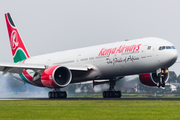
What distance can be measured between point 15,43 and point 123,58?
17036 millimetres

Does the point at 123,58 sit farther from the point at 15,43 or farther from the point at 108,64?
the point at 15,43

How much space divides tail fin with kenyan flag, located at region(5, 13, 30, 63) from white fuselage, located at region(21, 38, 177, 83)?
299 inches

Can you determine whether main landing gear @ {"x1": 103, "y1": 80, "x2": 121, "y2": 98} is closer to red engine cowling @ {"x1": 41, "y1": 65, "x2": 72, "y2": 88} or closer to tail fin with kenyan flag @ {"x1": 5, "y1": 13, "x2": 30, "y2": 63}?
red engine cowling @ {"x1": 41, "y1": 65, "x2": 72, "y2": 88}

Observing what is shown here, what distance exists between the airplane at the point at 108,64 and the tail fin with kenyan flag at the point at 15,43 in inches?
164

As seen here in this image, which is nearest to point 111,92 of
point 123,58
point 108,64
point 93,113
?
point 108,64

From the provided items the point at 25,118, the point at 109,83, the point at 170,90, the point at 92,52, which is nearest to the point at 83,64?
the point at 92,52

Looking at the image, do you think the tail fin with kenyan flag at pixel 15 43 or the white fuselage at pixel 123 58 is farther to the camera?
the tail fin with kenyan flag at pixel 15 43

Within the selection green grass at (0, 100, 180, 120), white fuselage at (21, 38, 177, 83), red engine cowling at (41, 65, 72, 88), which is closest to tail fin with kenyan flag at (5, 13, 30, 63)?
white fuselage at (21, 38, 177, 83)

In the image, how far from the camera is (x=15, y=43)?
44000mm

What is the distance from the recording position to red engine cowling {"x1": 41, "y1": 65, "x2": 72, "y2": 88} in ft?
100

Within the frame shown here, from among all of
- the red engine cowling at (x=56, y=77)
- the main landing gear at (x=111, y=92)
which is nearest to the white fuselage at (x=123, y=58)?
the main landing gear at (x=111, y=92)

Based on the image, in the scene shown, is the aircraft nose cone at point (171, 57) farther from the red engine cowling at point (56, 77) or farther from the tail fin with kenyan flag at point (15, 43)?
the tail fin with kenyan flag at point (15, 43)

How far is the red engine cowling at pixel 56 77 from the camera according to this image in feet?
100

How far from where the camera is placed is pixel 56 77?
32344 millimetres
